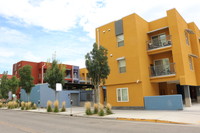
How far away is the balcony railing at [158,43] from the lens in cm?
1877

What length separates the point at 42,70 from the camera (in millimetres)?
39781

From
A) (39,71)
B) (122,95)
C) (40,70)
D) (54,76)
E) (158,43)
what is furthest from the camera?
(39,71)

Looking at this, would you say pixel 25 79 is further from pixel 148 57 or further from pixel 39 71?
pixel 148 57

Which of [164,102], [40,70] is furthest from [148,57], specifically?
[40,70]

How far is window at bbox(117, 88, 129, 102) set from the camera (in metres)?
18.9

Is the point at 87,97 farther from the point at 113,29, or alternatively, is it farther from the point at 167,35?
the point at 167,35

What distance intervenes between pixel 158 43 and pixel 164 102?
23.0 feet

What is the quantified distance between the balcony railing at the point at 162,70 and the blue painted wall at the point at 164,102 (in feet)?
10.7

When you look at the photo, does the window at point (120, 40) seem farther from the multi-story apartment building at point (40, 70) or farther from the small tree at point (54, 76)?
the multi-story apartment building at point (40, 70)

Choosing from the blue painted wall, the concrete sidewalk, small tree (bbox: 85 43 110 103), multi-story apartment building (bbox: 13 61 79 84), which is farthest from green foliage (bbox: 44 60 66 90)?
multi-story apartment building (bbox: 13 61 79 84)

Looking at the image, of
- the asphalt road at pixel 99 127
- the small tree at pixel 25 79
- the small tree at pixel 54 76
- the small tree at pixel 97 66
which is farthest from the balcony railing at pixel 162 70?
the small tree at pixel 25 79

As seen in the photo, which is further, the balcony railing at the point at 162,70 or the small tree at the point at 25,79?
the small tree at the point at 25,79

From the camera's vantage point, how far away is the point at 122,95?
63.2 ft

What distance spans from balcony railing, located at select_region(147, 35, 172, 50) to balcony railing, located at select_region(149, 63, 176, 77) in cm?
225
